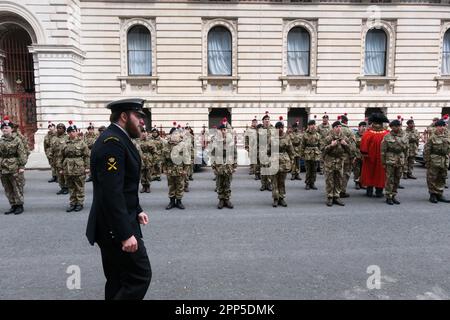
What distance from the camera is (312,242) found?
572 centimetres

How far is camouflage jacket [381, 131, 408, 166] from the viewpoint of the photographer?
27.9 feet

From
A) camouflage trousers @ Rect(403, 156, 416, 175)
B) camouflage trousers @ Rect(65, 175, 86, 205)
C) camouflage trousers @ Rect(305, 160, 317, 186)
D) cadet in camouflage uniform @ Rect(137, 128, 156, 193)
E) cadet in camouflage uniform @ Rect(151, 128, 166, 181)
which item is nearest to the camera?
camouflage trousers @ Rect(65, 175, 86, 205)

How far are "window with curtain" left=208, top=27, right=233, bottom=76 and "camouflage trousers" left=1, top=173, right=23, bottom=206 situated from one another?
43.4 feet

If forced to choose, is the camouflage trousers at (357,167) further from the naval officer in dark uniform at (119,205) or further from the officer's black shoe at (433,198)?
the naval officer in dark uniform at (119,205)

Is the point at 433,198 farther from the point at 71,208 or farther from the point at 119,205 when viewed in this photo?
the point at 71,208

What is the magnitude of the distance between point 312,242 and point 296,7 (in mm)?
16317

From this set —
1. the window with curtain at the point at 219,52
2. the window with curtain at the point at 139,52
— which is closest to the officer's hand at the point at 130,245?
the window with curtain at the point at 219,52

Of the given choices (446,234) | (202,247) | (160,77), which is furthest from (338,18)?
(202,247)

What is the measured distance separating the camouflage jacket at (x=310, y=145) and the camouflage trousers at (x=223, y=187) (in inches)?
137

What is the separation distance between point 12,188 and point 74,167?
1396 millimetres

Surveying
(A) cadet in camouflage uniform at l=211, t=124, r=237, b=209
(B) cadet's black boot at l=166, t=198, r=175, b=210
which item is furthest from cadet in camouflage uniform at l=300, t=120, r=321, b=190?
(B) cadet's black boot at l=166, t=198, r=175, b=210

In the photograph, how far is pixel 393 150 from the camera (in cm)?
855

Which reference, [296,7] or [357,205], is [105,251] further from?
[296,7]

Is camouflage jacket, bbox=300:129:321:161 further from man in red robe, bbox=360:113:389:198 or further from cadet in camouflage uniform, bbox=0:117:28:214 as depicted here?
cadet in camouflage uniform, bbox=0:117:28:214
